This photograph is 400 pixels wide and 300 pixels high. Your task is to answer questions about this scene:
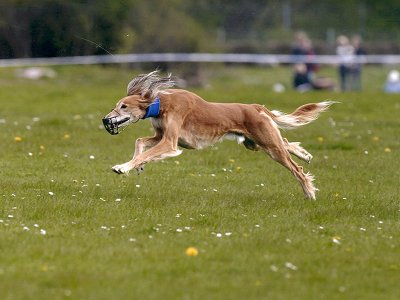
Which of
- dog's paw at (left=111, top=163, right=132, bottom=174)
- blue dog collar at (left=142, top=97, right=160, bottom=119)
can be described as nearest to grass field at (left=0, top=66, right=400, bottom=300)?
dog's paw at (left=111, top=163, right=132, bottom=174)

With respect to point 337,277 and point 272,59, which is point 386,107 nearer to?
point 272,59

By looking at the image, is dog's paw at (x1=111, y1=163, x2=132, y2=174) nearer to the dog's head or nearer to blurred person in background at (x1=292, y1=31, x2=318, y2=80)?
the dog's head

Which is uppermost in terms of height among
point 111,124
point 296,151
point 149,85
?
point 149,85

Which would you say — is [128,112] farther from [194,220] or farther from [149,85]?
[194,220]

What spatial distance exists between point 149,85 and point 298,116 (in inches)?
98.0

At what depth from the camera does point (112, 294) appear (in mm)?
7602

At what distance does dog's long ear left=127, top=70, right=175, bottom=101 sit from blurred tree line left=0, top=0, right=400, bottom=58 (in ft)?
39.7

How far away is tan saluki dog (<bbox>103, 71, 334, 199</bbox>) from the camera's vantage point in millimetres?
12094

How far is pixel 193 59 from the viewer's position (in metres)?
35.3

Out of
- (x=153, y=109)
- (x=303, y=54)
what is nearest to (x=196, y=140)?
(x=153, y=109)

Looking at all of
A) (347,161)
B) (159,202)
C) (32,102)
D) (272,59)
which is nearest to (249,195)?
(159,202)

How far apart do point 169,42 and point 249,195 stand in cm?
2331

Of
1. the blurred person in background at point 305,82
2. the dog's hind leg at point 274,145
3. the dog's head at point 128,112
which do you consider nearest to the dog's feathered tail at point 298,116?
the dog's hind leg at point 274,145

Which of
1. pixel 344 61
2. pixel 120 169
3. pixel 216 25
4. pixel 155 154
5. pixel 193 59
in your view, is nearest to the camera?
pixel 120 169
